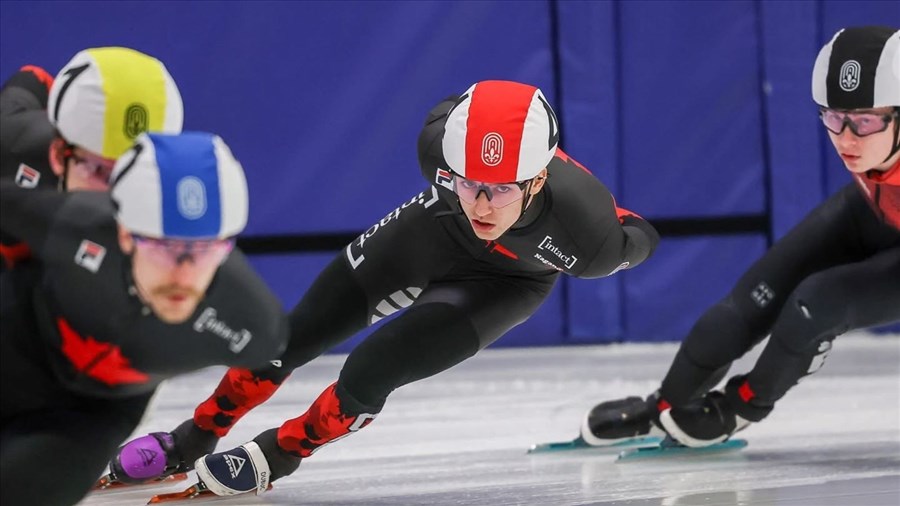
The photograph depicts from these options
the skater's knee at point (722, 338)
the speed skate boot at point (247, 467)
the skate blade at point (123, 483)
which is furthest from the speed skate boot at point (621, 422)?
the skate blade at point (123, 483)

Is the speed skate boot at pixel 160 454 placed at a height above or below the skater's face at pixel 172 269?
below

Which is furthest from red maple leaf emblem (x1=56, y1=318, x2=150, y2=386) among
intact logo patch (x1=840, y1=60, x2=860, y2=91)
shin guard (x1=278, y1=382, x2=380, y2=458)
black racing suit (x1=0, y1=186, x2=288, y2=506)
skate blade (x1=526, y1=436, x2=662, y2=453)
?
intact logo patch (x1=840, y1=60, x2=860, y2=91)

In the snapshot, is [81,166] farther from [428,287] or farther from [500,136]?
[428,287]

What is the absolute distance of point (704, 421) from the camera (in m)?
4.46

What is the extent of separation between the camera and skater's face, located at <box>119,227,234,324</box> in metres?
2.55

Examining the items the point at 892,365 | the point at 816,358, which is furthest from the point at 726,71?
the point at 816,358

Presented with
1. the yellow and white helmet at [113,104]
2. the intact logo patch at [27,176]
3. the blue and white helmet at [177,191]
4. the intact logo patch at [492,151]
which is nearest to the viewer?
the blue and white helmet at [177,191]

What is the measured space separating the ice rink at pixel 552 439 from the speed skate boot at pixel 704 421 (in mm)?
87

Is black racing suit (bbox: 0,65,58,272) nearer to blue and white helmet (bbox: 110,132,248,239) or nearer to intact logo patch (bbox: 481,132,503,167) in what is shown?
blue and white helmet (bbox: 110,132,248,239)

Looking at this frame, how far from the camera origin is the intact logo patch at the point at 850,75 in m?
3.97

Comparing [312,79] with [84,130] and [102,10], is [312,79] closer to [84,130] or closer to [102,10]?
Answer: [102,10]

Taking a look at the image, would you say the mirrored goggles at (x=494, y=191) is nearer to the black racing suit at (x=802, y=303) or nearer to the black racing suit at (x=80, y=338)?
the black racing suit at (x=80, y=338)

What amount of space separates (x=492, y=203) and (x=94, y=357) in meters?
1.23

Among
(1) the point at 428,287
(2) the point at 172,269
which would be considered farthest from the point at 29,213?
(1) the point at 428,287
